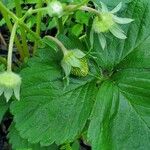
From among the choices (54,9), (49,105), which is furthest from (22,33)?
(54,9)

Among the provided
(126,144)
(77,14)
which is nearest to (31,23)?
(77,14)

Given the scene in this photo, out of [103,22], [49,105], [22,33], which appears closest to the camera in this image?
[103,22]

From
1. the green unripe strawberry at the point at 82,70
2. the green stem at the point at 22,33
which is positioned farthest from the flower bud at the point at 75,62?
the green stem at the point at 22,33

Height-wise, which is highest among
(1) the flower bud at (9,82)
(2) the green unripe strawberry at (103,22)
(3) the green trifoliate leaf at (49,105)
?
(2) the green unripe strawberry at (103,22)

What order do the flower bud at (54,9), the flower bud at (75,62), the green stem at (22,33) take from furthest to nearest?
1. the green stem at (22,33)
2. the flower bud at (75,62)
3. the flower bud at (54,9)

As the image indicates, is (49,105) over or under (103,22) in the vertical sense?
under

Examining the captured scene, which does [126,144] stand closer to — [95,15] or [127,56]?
[127,56]

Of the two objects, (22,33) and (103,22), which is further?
(22,33)

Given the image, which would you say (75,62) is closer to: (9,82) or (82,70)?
(82,70)

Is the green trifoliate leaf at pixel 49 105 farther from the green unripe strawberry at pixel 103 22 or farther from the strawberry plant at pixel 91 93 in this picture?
the green unripe strawberry at pixel 103 22
